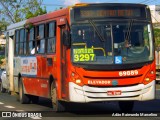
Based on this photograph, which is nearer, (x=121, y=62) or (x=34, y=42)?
(x=121, y=62)

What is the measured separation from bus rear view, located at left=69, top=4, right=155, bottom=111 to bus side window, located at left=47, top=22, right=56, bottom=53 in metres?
1.54

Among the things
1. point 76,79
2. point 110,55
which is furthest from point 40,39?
point 110,55

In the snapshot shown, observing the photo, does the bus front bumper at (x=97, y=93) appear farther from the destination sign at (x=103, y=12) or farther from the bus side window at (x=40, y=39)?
the bus side window at (x=40, y=39)

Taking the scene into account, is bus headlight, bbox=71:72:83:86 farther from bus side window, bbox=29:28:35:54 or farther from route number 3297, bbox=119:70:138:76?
bus side window, bbox=29:28:35:54

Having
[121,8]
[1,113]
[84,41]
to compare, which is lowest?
[1,113]

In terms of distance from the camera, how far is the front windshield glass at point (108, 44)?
44.6 ft

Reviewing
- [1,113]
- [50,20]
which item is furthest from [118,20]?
[1,113]

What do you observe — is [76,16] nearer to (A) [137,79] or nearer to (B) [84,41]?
(B) [84,41]

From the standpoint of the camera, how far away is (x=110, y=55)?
13.6 meters

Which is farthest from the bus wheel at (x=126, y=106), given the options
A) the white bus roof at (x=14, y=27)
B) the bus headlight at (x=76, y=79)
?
the white bus roof at (x=14, y=27)

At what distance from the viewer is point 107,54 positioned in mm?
13594

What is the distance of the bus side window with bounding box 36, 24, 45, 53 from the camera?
16609 millimetres

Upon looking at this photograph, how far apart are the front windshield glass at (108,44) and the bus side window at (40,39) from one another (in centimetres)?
298

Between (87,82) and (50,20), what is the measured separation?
10.2ft
